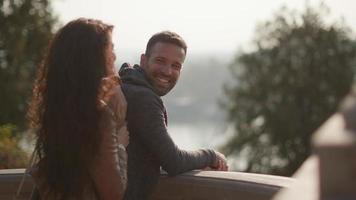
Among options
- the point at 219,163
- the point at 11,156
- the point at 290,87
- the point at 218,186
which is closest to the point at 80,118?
the point at 218,186

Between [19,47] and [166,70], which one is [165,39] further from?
[19,47]

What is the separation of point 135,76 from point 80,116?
0.84 m

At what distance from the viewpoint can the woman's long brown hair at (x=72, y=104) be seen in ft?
8.89

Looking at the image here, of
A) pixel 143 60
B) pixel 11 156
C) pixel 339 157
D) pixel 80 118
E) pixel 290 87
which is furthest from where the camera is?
pixel 290 87

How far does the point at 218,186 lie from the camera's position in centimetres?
356

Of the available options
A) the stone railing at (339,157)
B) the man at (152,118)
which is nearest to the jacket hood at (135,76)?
the man at (152,118)

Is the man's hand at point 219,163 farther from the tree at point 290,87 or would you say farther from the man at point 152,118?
the tree at point 290,87

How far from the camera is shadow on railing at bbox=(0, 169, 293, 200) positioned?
339 cm

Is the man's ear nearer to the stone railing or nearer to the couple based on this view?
the couple

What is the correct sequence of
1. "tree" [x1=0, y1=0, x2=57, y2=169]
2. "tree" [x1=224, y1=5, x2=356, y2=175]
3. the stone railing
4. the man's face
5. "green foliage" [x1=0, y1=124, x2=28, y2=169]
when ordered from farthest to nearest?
"tree" [x1=224, y1=5, x2=356, y2=175] < "tree" [x1=0, y1=0, x2=57, y2=169] < "green foliage" [x1=0, y1=124, x2=28, y2=169] < the man's face < the stone railing

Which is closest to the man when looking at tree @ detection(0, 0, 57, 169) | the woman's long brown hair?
the woman's long brown hair

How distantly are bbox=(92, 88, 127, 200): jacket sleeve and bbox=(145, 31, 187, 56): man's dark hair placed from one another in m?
0.79

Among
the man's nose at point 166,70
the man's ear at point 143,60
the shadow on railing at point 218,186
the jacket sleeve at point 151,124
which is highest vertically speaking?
the man's ear at point 143,60

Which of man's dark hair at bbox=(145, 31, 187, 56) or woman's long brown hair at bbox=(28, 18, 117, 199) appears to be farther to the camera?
man's dark hair at bbox=(145, 31, 187, 56)
